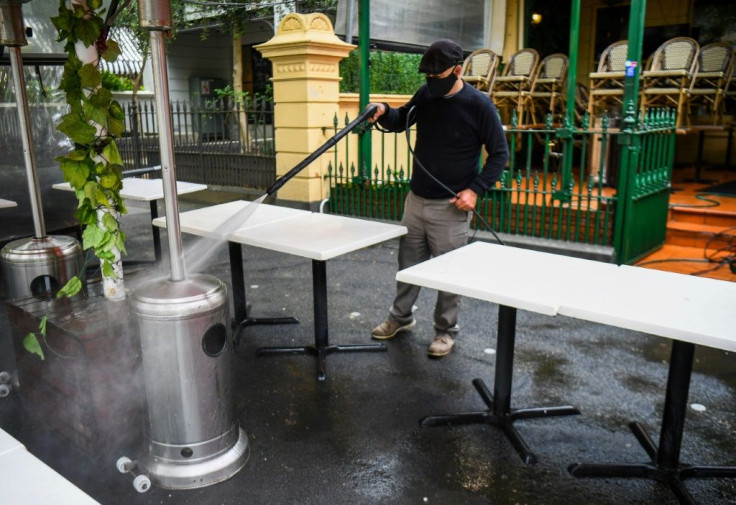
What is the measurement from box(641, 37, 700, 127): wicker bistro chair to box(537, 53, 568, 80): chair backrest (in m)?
1.38

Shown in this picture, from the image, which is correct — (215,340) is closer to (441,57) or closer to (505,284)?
(505,284)

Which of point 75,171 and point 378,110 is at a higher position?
point 378,110

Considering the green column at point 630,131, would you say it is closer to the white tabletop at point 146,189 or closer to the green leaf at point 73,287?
the white tabletop at point 146,189

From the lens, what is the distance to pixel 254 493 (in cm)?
282

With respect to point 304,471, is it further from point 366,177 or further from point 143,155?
point 143,155

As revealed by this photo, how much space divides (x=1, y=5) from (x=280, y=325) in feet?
9.38

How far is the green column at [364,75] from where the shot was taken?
26.2 ft

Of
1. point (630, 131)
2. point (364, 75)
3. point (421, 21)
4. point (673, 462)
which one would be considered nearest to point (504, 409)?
point (673, 462)

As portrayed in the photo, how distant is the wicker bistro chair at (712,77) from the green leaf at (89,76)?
7.54m

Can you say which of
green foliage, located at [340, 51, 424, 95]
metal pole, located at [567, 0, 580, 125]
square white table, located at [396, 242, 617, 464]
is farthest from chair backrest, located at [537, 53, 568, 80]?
square white table, located at [396, 242, 617, 464]

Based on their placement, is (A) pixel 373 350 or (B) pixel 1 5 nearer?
(B) pixel 1 5

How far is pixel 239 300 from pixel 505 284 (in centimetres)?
271

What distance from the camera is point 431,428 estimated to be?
3418 mm

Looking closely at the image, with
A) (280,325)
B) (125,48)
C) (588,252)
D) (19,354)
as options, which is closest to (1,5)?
(19,354)
